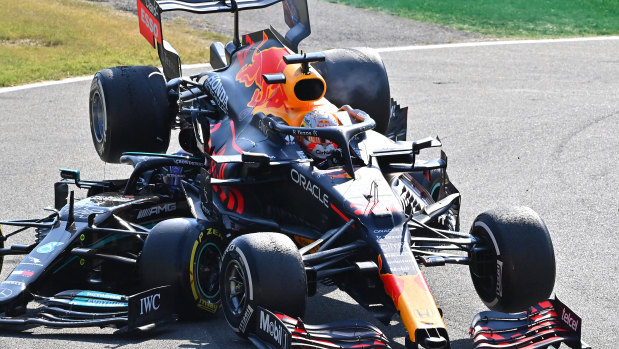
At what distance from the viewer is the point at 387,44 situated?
23047 mm

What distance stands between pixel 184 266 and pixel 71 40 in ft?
53.2

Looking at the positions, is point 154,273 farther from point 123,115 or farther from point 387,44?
point 387,44

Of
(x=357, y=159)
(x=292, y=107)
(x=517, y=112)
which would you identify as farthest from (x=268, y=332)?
(x=517, y=112)

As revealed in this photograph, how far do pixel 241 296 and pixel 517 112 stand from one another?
999 centimetres

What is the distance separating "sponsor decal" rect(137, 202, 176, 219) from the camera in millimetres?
9672

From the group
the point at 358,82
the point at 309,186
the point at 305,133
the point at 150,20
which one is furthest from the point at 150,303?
the point at 150,20

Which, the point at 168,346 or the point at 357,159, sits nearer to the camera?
the point at 168,346

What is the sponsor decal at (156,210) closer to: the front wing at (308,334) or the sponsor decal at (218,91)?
the sponsor decal at (218,91)

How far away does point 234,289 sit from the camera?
768 cm

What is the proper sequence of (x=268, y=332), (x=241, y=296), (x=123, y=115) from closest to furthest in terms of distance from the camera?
(x=268, y=332), (x=241, y=296), (x=123, y=115)

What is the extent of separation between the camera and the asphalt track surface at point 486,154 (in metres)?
8.45

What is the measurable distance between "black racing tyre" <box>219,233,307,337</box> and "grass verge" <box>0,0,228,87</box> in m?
13.2

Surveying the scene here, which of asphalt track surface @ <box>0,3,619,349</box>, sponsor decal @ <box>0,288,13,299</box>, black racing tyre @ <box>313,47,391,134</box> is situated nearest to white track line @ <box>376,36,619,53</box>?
asphalt track surface @ <box>0,3,619,349</box>

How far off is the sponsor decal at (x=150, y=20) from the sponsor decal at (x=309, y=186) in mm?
3710
